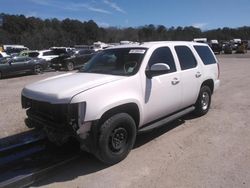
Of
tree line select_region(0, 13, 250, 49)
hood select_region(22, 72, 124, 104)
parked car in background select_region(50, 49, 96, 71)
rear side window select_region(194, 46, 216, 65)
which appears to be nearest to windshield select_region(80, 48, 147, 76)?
hood select_region(22, 72, 124, 104)

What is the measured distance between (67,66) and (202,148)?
62.4ft

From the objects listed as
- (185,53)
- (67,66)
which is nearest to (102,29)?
(67,66)

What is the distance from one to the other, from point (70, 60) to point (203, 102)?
1741 centimetres

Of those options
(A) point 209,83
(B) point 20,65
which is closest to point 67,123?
(A) point 209,83

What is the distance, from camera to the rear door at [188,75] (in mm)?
6441

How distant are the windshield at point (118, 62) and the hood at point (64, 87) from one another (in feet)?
1.07

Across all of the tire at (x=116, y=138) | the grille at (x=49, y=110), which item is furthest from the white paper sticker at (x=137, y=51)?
the grille at (x=49, y=110)

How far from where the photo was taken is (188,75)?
6543 millimetres

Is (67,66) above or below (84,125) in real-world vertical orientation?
below

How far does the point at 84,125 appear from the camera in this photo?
437 centimetres

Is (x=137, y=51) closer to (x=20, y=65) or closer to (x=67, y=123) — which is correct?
(x=67, y=123)

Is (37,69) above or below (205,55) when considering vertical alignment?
below

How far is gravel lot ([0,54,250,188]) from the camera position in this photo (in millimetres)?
4383

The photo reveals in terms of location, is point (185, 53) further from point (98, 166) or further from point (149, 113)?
point (98, 166)
